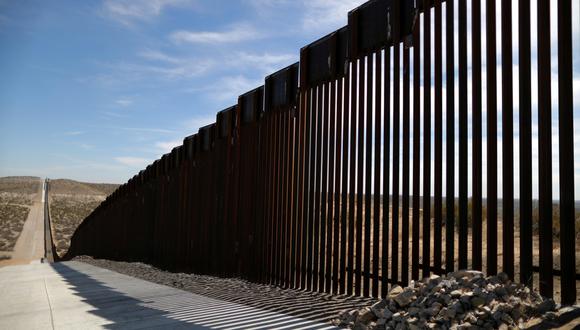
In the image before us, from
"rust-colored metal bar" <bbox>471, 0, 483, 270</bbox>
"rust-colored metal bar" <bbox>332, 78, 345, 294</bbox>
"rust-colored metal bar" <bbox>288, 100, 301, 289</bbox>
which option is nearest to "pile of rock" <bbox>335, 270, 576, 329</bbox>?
"rust-colored metal bar" <bbox>471, 0, 483, 270</bbox>

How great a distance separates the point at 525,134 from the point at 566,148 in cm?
40

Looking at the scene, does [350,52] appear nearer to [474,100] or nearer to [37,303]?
[474,100]

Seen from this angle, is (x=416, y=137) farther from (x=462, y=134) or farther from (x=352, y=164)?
(x=352, y=164)

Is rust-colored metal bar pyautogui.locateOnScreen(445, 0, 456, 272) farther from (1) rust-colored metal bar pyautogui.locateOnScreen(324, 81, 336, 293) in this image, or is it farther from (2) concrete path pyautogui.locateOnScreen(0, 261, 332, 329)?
(1) rust-colored metal bar pyautogui.locateOnScreen(324, 81, 336, 293)

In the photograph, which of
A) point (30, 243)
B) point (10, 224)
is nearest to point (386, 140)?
point (30, 243)

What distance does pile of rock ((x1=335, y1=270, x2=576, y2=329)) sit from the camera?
13.3 feet

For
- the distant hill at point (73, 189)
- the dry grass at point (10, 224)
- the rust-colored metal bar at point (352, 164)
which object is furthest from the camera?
the distant hill at point (73, 189)

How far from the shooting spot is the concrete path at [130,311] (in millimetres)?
5488

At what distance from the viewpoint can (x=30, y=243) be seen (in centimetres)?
4397

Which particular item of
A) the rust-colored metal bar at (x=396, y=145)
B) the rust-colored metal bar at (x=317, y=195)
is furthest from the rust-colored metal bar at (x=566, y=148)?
the rust-colored metal bar at (x=317, y=195)

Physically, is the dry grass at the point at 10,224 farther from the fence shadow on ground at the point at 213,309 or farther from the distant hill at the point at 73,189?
the distant hill at the point at 73,189

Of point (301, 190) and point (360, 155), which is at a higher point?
point (360, 155)

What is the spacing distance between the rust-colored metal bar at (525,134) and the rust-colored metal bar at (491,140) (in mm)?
290

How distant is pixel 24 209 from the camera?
73.8m
